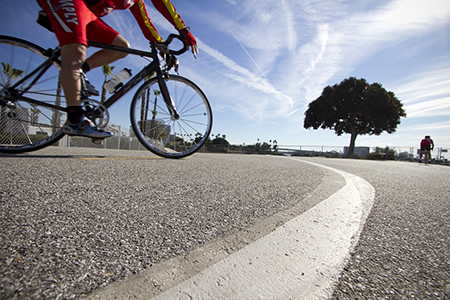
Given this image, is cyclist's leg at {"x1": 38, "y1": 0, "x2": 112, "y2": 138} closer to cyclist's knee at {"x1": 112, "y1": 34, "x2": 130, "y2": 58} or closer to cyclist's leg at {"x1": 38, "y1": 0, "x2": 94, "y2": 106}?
cyclist's leg at {"x1": 38, "y1": 0, "x2": 94, "y2": 106}

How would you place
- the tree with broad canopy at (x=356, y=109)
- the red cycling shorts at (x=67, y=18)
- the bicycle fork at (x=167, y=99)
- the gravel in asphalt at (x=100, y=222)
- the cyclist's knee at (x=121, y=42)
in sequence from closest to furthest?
the gravel in asphalt at (x=100, y=222)
the red cycling shorts at (x=67, y=18)
the cyclist's knee at (x=121, y=42)
the bicycle fork at (x=167, y=99)
the tree with broad canopy at (x=356, y=109)

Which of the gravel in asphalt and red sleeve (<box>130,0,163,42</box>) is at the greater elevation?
red sleeve (<box>130,0,163,42</box>)

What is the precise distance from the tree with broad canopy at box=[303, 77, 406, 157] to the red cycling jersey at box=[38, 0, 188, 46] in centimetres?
3175

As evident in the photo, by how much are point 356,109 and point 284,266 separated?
3568 cm

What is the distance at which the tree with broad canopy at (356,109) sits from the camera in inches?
1146

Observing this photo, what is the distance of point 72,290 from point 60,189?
86 centimetres

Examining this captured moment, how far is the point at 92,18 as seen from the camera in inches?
83.3

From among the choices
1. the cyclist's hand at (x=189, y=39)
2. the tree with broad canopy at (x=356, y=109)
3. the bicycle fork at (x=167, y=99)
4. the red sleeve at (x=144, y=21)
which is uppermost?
the tree with broad canopy at (x=356, y=109)

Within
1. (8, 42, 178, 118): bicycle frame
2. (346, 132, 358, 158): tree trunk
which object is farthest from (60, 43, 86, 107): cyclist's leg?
(346, 132, 358, 158): tree trunk

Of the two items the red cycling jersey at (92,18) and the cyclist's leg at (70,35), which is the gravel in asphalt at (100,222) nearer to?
the cyclist's leg at (70,35)

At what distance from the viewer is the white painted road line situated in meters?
0.50

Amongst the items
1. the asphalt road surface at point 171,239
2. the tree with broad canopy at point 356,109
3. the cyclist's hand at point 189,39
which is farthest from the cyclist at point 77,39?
the tree with broad canopy at point 356,109

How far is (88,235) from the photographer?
664 mm

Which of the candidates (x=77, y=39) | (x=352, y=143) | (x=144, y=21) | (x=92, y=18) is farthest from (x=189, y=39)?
(x=352, y=143)
